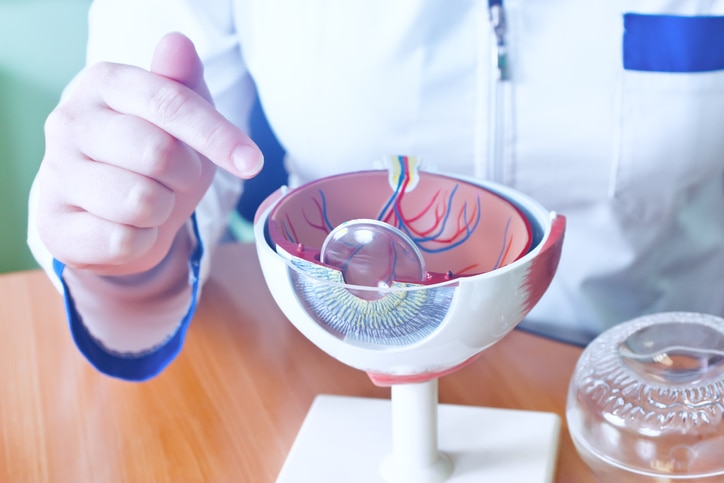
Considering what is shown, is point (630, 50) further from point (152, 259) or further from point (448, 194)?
point (152, 259)

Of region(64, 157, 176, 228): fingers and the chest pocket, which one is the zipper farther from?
region(64, 157, 176, 228): fingers

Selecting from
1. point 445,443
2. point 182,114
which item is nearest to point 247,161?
point 182,114

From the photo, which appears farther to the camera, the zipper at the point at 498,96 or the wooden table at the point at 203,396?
the zipper at the point at 498,96

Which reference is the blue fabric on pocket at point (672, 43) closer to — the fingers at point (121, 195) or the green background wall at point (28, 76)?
the fingers at point (121, 195)

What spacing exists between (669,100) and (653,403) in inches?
10.3

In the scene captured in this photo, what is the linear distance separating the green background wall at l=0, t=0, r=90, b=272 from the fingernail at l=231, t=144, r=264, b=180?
110 centimetres

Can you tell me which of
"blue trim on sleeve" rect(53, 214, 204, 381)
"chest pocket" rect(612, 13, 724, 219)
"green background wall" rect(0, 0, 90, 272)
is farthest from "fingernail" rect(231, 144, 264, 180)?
"green background wall" rect(0, 0, 90, 272)

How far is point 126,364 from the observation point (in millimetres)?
→ 504

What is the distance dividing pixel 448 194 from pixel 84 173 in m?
0.19

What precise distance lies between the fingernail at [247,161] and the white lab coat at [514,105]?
232 millimetres

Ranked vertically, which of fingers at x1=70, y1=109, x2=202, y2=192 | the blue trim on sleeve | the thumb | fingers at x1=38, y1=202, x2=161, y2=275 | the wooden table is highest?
the thumb

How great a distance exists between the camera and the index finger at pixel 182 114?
1.23ft

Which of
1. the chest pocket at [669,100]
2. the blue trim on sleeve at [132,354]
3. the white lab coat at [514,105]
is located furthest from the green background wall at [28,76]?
the chest pocket at [669,100]

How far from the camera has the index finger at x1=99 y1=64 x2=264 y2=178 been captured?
1.23ft
